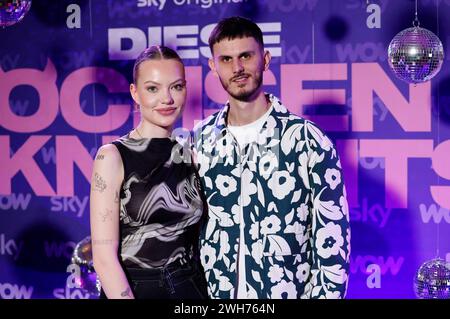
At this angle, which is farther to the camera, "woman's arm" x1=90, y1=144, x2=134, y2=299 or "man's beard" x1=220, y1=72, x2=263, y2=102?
"man's beard" x1=220, y1=72, x2=263, y2=102

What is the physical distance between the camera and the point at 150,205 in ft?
8.66

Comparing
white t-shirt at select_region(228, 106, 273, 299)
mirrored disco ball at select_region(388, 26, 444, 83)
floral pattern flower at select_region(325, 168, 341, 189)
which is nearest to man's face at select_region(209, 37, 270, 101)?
white t-shirt at select_region(228, 106, 273, 299)

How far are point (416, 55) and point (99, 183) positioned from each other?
192cm

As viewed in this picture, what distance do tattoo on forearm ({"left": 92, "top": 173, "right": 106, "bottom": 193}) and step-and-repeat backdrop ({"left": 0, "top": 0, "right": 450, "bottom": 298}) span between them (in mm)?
1977

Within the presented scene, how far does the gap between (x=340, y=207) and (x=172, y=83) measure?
791 mm

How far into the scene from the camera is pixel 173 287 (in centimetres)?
265

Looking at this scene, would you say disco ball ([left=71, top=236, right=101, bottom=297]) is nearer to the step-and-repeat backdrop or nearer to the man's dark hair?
the step-and-repeat backdrop

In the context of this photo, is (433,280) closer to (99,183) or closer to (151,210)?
(151,210)

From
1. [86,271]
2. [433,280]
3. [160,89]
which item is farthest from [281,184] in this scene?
[86,271]

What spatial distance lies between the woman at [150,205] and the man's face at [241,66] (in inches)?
10.2

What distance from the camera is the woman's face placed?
8.93 feet

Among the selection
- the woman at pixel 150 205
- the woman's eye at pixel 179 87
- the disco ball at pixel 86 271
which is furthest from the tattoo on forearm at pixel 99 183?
the disco ball at pixel 86 271
